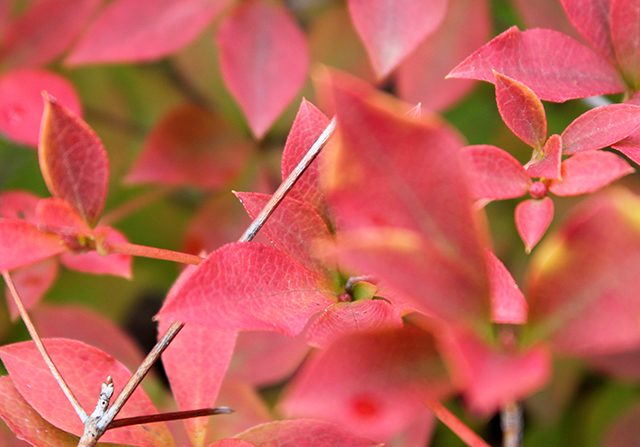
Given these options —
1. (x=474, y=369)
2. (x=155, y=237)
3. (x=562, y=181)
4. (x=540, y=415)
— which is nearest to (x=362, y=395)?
(x=474, y=369)

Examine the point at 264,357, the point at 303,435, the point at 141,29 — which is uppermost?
the point at 141,29

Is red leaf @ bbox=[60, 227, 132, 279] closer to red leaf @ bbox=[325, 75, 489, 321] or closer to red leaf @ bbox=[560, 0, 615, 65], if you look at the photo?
red leaf @ bbox=[325, 75, 489, 321]

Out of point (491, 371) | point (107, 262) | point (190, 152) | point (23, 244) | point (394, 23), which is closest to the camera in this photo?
point (491, 371)

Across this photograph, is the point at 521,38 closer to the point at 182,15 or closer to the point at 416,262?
the point at 416,262

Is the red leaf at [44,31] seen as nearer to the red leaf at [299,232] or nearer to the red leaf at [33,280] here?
the red leaf at [33,280]

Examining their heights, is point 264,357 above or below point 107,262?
below

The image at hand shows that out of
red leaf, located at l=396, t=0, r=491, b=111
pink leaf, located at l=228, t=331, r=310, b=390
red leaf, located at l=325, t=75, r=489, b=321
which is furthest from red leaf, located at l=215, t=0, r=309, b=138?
red leaf, located at l=325, t=75, r=489, b=321

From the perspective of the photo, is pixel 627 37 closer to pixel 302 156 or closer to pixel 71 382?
pixel 302 156

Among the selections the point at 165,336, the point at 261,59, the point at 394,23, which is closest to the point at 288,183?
the point at 165,336
